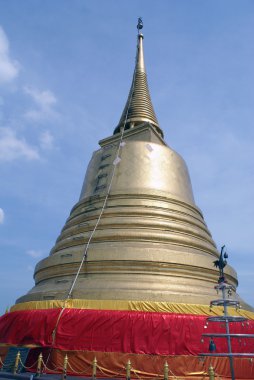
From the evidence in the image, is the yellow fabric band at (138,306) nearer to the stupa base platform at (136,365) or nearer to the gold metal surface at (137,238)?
the gold metal surface at (137,238)

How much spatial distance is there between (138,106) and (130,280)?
11609 mm

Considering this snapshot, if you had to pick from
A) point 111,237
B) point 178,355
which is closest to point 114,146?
point 111,237

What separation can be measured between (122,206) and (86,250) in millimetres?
2515

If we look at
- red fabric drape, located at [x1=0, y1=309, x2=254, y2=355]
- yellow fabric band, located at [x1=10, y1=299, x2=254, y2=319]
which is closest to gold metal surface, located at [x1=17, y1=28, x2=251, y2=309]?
yellow fabric band, located at [x1=10, y1=299, x2=254, y2=319]

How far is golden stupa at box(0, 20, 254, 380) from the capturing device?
9.41 meters

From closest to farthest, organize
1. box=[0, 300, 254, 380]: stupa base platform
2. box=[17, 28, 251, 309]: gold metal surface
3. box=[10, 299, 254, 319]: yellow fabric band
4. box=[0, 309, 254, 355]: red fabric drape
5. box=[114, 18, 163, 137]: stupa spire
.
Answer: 1. box=[0, 300, 254, 380]: stupa base platform
2. box=[0, 309, 254, 355]: red fabric drape
3. box=[10, 299, 254, 319]: yellow fabric band
4. box=[17, 28, 251, 309]: gold metal surface
5. box=[114, 18, 163, 137]: stupa spire

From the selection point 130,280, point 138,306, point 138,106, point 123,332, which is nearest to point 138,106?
point 138,106

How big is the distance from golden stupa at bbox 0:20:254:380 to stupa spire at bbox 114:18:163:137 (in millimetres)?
2757

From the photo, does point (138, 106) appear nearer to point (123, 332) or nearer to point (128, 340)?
point (123, 332)

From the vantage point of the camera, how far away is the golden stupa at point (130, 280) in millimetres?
9414

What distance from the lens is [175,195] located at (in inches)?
584

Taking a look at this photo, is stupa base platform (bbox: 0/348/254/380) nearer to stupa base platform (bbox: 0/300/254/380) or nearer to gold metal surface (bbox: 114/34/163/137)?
stupa base platform (bbox: 0/300/254/380)

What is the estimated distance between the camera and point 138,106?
2002cm

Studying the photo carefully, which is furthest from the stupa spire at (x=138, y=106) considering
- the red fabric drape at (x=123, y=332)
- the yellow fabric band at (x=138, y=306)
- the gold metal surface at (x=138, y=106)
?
the red fabric drape at (x=123, y=332)
